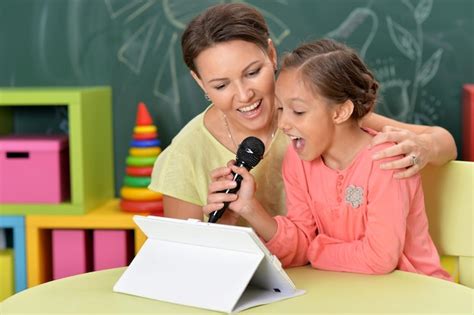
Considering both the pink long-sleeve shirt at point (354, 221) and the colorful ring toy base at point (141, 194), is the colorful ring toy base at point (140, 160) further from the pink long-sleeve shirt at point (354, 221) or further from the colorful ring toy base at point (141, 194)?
the pink long-sleeve shirt at point (354, 221)

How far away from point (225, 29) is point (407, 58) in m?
1.22

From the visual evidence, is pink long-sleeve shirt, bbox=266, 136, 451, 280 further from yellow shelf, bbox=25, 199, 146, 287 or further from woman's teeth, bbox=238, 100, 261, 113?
yellow shelf, bbox=25, 199, 146, 287

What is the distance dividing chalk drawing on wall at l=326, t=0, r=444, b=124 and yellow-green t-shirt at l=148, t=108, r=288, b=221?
0.96 meters

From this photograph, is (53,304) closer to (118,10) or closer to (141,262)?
(141,262)

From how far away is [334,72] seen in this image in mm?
1642

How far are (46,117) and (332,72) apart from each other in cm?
166

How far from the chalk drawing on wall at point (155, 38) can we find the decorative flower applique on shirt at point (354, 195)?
1.40 meters

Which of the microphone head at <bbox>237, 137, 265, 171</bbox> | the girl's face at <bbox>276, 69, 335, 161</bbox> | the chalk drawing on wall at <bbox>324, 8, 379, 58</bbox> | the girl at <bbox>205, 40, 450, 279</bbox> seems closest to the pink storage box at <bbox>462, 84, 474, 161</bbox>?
the chalk drawing on wall at <bbox>324, 8, 379, 58</bbox>

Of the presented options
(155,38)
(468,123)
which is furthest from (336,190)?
(155,38)

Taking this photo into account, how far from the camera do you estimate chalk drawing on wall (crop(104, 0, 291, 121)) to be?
2936 millimetres

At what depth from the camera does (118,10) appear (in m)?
2.96

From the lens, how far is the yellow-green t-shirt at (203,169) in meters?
2.02

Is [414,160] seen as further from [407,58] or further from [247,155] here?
[407,58]

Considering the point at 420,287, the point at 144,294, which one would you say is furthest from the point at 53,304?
the point at 420,287
